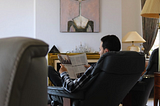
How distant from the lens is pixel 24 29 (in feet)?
20.5

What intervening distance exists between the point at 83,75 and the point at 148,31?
15.8 feet

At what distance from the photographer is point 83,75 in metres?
2.49

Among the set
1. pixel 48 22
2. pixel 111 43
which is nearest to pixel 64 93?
pixel 111 43

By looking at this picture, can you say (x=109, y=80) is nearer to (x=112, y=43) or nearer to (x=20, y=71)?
(x=112, y=43)

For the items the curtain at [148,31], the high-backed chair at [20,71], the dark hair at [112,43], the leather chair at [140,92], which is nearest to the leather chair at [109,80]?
the dark hair at [112,43]

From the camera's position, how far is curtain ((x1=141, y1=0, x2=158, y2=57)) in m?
6.86

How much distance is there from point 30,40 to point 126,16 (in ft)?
20.2

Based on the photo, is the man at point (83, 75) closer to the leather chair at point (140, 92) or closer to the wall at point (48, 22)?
the leather chair at point (140, 92)

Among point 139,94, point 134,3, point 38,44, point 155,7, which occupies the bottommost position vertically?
point 139,94

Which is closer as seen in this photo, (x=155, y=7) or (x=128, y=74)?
(x=128, y=74)

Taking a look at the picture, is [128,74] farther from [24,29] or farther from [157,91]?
[24,29]

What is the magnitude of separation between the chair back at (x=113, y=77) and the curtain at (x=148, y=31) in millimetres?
4531

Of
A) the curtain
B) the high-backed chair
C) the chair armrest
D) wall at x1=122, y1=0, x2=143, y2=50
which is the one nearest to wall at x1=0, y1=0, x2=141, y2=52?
wall at x1=122, y1=0, x2=143, y2=50

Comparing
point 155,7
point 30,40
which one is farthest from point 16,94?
point 155,7
